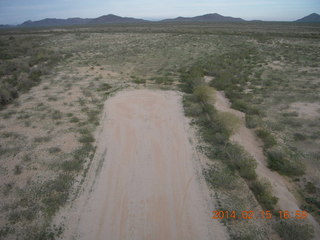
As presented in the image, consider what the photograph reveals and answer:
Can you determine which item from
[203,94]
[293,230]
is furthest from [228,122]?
[293,230]

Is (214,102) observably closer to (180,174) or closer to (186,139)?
(186,139)

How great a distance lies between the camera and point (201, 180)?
8.44 m

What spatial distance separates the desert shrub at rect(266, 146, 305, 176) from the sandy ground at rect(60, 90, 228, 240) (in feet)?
11.8

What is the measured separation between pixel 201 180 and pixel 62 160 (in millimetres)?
6523

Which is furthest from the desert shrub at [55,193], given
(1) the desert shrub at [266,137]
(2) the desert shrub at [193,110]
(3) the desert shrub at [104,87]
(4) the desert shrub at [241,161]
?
(3) the desert shrub at [104,87]

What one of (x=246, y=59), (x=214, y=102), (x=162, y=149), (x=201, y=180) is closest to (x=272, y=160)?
(x=201, y=180)

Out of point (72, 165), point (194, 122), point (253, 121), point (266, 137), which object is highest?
point (253, 121)

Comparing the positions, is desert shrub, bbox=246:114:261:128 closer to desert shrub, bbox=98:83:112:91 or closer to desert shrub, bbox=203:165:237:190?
desert shrub, bbox=203:165:237:190

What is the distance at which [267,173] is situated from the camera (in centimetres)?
884
